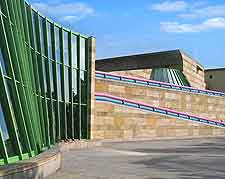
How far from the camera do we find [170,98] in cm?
3412

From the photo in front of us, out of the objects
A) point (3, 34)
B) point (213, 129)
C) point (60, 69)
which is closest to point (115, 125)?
point (60, 69)

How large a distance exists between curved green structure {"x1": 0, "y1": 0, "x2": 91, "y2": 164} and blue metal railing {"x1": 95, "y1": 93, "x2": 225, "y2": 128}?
1.74 m

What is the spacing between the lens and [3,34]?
10.7m

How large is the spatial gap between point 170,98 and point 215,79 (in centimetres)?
2882

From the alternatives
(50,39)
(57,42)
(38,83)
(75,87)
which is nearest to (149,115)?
(75,87)

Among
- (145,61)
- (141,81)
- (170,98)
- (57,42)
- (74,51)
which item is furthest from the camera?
(145,61)

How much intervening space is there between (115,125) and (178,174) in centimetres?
1624

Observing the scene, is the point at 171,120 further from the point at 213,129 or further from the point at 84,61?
the point at 84,61

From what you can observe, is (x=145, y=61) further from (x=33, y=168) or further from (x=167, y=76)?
(x=33, y=168)

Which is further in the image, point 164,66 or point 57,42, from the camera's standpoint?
point 164,66

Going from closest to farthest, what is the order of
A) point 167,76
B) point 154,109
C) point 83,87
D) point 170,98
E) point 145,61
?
1. point 83,87
2. point 154,109
3. point 170,98
4. point 167,76
5. point 145,61

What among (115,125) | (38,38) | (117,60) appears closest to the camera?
(38,38)

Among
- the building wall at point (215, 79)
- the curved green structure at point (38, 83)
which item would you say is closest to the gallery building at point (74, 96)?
the curved green structure at point (38, 83)

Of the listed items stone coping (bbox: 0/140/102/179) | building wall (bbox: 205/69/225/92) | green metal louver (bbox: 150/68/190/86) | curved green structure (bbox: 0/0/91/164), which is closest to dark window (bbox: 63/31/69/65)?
curved green structure (bbox: 0/0/91/164)
